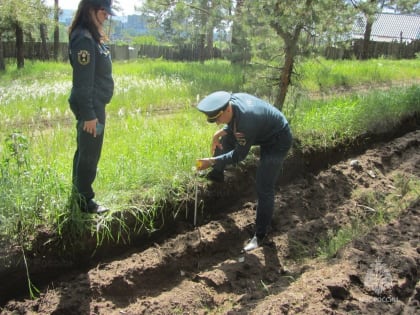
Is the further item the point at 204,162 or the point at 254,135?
the point at 204,162

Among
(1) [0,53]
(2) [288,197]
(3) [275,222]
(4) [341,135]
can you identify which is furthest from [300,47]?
(1) [0,53]

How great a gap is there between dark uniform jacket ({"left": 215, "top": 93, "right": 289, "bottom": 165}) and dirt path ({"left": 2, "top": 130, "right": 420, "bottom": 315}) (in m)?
0.96

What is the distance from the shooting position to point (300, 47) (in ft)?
20.9

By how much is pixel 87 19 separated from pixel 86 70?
1.33 feet

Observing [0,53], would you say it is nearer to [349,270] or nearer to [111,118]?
[111,118]

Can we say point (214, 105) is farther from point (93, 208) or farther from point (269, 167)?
point (93, 208)

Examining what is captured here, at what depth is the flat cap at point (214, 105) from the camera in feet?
11.6

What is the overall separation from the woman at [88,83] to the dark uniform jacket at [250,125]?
1.10 m

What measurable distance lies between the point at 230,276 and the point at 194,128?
277cm

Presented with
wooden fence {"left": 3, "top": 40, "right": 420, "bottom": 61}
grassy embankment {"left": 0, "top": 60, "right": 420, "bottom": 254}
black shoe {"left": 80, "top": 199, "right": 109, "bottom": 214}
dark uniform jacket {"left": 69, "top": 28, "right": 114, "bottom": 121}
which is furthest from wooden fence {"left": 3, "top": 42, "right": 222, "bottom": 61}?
dark uniform jacket {"left": 69, "top": 28, "right": 114, "bottom": 121}

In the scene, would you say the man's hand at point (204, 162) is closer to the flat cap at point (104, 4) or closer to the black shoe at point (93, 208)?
the black shoe at point (93, 208)

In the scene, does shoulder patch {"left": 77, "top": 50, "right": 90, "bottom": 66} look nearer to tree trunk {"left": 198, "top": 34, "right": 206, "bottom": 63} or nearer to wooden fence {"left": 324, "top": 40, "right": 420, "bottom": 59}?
tree trunk {"left": 198, "top": 34, "right": 206, "bottom": 63}

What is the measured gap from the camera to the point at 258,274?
Result: 3.96m

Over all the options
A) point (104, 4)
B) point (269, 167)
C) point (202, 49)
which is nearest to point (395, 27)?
point (202, 49)
